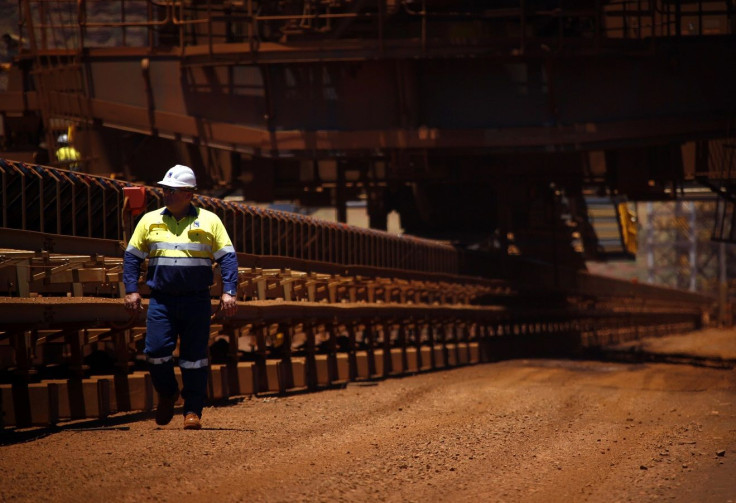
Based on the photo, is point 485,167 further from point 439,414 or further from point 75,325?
point 75,325

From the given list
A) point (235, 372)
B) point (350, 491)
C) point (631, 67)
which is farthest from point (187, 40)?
point (350, 491)

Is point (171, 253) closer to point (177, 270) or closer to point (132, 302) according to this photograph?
point (177, 270)

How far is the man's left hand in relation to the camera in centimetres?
998

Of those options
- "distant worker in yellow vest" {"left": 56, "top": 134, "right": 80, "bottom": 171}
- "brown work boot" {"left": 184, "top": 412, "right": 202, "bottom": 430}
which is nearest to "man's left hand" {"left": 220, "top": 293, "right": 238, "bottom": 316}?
"brown work boot" {"left": 184, "top": 412, "right": 202, "bottom": 430}

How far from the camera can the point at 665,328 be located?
68875mm

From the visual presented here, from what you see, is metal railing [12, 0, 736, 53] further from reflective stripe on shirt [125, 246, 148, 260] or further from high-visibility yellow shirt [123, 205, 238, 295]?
reflective stripe on shirt [125, 246, 148, 260]

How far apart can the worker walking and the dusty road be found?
64 cm

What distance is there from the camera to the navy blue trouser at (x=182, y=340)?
999cm

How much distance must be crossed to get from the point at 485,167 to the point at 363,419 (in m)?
19.8

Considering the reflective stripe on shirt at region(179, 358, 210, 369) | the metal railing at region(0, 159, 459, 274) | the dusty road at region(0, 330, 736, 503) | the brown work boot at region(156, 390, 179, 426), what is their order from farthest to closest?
the metal railing at region(0, 159, 459, 274) → the brown work boot at region(156, 390, 179, 426) → the reflective stripe on shirt at region(179, 358, 210, 369) → the dusty road at region(0, 330, 736, 503)

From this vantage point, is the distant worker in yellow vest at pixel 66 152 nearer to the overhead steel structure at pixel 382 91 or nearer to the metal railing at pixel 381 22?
the overhead steel structure at pixel 382 91

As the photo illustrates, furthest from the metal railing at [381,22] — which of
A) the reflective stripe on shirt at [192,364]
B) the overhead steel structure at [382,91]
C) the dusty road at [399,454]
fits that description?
the reflective stripe on shirt at [192,364]

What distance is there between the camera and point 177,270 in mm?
9938

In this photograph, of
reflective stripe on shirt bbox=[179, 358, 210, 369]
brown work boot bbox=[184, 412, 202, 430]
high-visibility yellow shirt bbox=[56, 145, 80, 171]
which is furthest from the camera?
high-visibility yellow shirt bbox=[56, 145, 80, 171]
